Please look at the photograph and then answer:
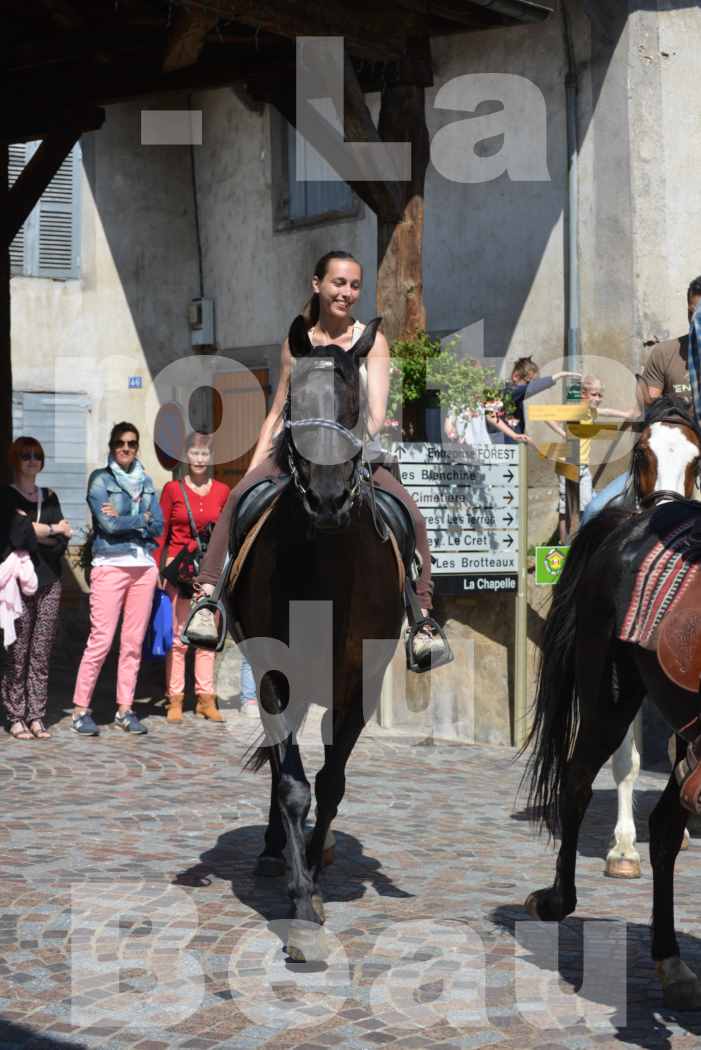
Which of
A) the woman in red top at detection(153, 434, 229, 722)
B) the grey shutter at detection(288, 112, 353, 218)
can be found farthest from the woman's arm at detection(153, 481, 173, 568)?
the grey shutter at detection(288, 112, 353, 218)

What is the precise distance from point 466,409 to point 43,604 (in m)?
3.42

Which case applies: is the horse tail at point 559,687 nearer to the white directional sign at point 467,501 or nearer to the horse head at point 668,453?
the horse head at point 668,453

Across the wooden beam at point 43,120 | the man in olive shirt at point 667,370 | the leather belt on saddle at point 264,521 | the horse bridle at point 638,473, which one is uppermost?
the wooden beam at point 43,120

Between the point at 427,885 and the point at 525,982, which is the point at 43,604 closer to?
the point at 427,885

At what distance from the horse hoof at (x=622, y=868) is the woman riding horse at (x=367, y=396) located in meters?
1.40

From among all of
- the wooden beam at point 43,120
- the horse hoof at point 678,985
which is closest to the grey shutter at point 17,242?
the wooden beam at point 43,120

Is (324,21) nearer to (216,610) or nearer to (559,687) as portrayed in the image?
(216,610)

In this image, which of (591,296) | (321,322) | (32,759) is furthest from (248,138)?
(321,322)

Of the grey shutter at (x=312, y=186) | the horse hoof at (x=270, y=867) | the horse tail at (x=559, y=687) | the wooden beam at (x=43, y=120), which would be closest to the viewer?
the horse tail at (x=559, y=687)

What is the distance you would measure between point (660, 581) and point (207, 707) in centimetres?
752

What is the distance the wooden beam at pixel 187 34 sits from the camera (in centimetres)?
1080

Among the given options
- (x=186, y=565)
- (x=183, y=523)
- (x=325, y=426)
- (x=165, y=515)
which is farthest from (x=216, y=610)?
(x=165, y=515)

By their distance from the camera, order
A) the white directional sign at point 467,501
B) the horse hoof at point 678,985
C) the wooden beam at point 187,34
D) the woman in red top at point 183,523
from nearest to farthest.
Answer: the horse hoof at point 678,985, the wooden beam at point 187,34, the white directional sign at point 467,501, the woman in red top at point 183,523

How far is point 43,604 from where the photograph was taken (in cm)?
1120
